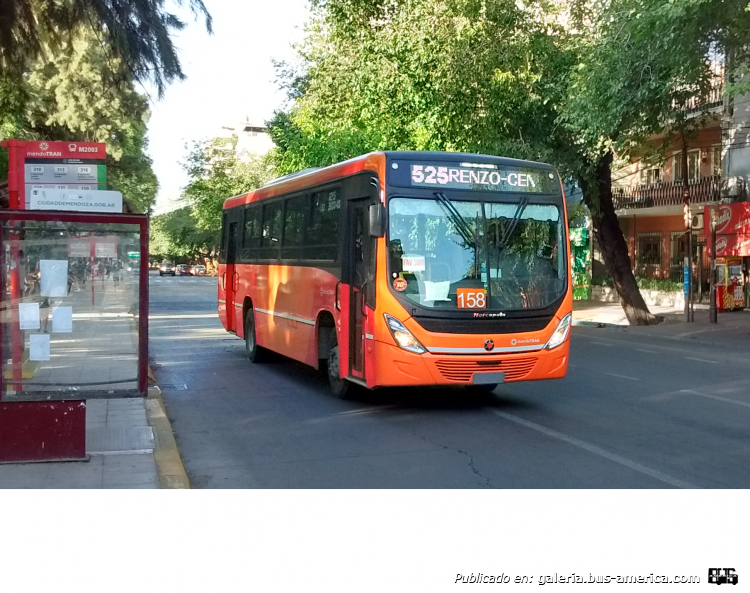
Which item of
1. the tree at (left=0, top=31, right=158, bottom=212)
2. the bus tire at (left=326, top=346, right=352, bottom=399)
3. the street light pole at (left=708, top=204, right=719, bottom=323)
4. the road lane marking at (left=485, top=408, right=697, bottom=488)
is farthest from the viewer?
the tree at (left=0, top=31, right=158, bottom=212)

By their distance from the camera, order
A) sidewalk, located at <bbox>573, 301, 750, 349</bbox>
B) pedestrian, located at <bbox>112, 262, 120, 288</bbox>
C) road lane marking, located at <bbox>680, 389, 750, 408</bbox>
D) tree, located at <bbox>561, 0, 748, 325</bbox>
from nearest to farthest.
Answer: pedestrian, located at <bbox>112, 262, 120, 288</bbox>, road lane marking, located at <bbox>680, 389, 750, 408</bbox>, tree, located at <bbox>561, 0, 748, 325</bbox>, sidewalk, located at <bbox>573, 301, 750, 349</bbox>

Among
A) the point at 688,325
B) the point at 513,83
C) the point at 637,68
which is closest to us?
the point at 637,68

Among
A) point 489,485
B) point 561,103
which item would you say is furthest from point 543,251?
point 561,103

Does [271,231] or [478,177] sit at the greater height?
[478,177]

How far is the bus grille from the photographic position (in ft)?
29.6

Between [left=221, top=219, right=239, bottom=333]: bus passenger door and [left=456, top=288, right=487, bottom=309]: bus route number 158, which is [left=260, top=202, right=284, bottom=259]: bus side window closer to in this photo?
[left=221, top=219, right=239, bottom=333]: bus passenger door

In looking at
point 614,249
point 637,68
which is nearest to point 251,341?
point 637,68

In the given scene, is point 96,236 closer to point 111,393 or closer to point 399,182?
point 111,393

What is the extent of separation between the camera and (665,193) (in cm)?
2969

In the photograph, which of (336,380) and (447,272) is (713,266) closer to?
(336,380)

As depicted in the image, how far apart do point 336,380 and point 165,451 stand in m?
3.33

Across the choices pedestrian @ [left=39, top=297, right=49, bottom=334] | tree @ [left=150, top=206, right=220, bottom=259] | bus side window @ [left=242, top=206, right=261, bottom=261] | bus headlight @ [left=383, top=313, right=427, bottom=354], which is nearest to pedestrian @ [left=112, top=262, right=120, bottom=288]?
pedestrian @ [left=39, top=297, right=49, bottom=334]

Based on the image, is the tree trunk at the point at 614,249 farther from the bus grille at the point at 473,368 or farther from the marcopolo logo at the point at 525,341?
the bus grille at the point at 473,368
